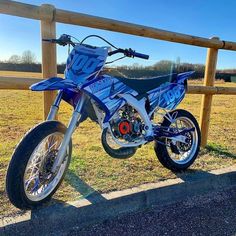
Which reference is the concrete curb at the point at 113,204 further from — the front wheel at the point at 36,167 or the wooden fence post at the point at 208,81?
the wooden fence post at the point at 208,81

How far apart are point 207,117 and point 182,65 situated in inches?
43.6

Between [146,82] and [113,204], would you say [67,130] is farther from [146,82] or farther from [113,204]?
[146,82]

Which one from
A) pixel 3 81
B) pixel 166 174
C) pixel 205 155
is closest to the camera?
pixel 3 81

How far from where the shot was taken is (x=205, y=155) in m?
3.78

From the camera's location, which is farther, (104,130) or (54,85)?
(104,130)

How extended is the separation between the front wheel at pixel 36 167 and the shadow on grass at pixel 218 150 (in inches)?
83.7

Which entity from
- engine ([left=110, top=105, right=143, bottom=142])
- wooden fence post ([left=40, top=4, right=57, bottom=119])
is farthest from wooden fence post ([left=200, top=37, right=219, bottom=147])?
wooden fence post ([left=40, top=4, right=57, bottom=119])

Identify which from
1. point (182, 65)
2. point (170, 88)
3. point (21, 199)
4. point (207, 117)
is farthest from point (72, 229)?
point (207, 117)

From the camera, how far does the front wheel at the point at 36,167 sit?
6.72 ft

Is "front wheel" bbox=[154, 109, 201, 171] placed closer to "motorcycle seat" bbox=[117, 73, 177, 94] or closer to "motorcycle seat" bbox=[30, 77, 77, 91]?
"motorcycle seat" bbox=[117, 73, 177, 94]

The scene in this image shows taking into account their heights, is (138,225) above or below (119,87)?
below

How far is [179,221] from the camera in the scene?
Result: 235cm

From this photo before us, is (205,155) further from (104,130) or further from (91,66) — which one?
(91,66)

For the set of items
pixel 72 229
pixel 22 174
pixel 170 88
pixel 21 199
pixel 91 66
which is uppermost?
pixel 91 66
